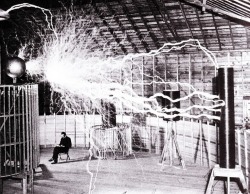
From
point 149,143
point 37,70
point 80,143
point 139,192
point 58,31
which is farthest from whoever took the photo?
point 37,70

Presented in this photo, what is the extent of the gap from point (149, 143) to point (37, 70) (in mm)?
8850

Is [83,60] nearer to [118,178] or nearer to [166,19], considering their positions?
[166,19]

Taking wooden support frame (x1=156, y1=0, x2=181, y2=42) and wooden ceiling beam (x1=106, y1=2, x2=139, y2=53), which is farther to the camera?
wooden ceiling beam (x1=106, y1=2, x2=139, y2=53)

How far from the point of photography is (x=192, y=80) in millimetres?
13969

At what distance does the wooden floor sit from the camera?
6590 mm

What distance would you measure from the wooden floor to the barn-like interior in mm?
26

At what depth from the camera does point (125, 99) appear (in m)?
10.9

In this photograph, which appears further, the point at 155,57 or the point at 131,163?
the point at 155,57

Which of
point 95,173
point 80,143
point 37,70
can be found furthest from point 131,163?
point 37,70

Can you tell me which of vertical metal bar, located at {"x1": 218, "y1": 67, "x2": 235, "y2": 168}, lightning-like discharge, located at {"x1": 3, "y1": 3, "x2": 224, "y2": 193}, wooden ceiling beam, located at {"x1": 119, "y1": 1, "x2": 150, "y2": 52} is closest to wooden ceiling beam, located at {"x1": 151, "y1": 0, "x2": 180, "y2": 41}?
lightning-like discharge, located at {"x1": 3, "y1": 3, "x2": 224, "y2": 193}

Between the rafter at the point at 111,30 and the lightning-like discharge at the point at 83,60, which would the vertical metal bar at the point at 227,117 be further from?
the rafter at the point at 111,30

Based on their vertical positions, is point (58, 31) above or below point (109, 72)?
above

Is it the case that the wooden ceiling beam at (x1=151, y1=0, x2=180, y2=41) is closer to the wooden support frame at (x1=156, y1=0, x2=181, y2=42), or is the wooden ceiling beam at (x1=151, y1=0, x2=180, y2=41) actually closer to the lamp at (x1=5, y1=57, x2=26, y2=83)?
the wooden support frame at (x1=156, y1=0, x2=181, y2=42)

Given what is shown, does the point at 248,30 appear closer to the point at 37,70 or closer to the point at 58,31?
the point at 58,31
